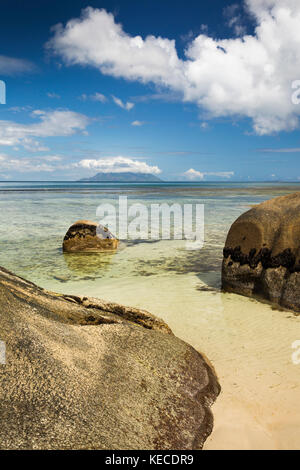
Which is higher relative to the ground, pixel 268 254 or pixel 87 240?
pixel 268 254

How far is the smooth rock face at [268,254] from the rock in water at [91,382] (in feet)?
8.54

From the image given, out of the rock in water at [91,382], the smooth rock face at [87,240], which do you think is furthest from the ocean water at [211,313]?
the smooth rock face at [87,240]

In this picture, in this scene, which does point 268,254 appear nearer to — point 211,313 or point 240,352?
point 211,313

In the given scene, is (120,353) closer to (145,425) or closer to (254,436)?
(145,425)

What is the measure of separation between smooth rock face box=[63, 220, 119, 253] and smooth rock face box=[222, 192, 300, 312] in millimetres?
4956

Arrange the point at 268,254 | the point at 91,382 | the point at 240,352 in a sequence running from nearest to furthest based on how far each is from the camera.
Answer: the point at 91,382
the point at 240,352
the point at 268,254

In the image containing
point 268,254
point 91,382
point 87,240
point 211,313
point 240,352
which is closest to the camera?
point 91,382

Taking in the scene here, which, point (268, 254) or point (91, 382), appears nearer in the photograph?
point (91, 382)

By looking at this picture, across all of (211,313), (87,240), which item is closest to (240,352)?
(211,313)

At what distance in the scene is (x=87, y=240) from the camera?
10.8 m

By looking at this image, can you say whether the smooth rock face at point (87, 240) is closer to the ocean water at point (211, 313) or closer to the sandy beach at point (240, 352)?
the ocean water at point (211, 313)

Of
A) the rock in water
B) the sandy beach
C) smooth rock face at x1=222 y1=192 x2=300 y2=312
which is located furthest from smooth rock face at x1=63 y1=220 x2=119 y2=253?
the rock in water

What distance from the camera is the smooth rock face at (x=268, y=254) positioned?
5617mm

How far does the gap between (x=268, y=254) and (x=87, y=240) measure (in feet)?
20.8
